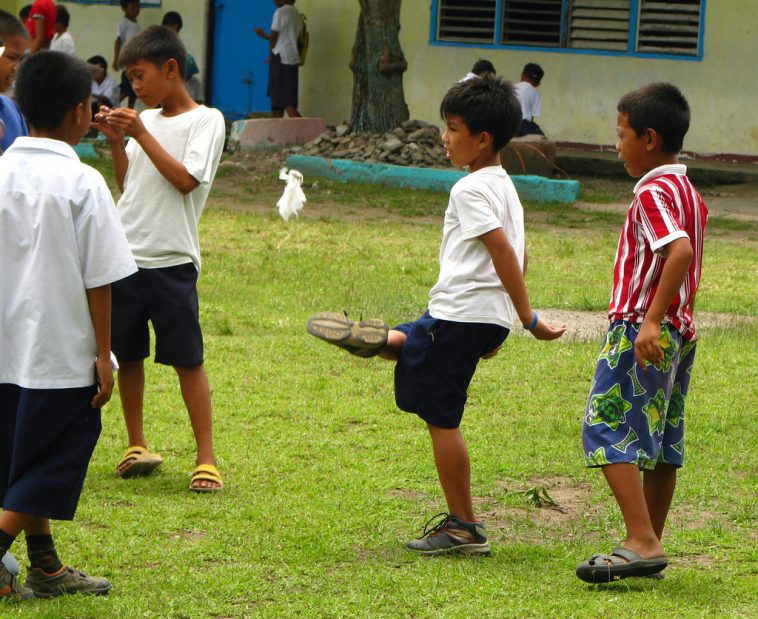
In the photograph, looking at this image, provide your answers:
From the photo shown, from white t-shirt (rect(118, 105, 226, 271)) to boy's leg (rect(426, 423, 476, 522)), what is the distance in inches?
49.5

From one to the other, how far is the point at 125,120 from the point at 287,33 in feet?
43.2

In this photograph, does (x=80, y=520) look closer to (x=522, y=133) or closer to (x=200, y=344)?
(x=200, y=344)

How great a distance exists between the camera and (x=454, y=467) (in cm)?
399

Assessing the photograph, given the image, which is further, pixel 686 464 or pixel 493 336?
pixel 686 464

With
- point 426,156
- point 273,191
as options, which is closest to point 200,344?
point 273,191

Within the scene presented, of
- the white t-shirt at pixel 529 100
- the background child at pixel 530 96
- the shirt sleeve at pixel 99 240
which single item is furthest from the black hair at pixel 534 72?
the shirt sleeve at pixel 99 240

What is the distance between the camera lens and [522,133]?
50.9 feet

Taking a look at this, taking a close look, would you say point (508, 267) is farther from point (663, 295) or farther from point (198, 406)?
point (198, 406)

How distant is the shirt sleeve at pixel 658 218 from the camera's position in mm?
3588

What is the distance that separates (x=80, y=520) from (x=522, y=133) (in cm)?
1193

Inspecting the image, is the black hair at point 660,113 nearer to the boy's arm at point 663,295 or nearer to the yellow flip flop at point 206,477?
the boy's arm at point 663,295

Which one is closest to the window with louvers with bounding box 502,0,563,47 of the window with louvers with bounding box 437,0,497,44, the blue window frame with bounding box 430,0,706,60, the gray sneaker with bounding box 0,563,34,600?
the blue window frame with bounding box 430,0,706,60

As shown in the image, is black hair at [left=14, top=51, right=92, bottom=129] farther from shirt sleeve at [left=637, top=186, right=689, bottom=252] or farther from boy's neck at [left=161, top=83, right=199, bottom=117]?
shirt sleeve at [left=637, top=186, right=689, bottom=252]

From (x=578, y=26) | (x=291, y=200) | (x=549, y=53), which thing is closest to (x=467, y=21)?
(x=549, y=53)
